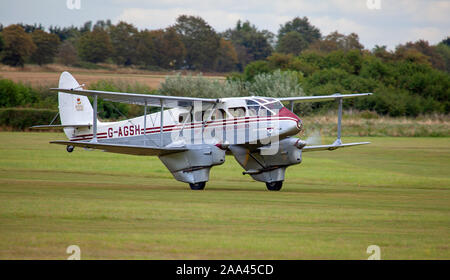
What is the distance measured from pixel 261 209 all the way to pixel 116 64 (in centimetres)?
7845

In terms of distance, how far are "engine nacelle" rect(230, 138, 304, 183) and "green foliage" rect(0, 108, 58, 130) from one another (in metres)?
44.8

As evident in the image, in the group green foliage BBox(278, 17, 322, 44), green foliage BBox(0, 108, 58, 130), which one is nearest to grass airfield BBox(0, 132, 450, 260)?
green foliage BBox(0, 108, 58, 130)

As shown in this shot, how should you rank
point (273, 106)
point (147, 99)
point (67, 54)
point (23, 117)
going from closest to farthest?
1. point (273, 106)
2. point (147, 99)
3. point (23, 117)
4. point (67, 54)

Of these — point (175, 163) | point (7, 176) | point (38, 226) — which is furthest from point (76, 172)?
point (38, 226)

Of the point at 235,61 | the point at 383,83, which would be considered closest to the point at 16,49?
the point at 383,83

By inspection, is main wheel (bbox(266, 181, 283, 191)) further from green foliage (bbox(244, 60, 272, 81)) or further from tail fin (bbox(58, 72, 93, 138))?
green foliage (bbox(244, 60, 272, 81))

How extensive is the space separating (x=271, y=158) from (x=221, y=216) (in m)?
9.04

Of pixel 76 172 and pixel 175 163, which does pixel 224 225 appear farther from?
pixel 76 172

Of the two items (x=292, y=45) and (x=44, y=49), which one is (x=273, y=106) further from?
(x=292, y=45)

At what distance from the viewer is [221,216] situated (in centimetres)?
1736

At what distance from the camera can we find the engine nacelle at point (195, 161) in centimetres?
2562

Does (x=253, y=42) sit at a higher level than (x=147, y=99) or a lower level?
higher

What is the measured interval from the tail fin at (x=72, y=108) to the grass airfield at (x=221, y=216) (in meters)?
2.42
